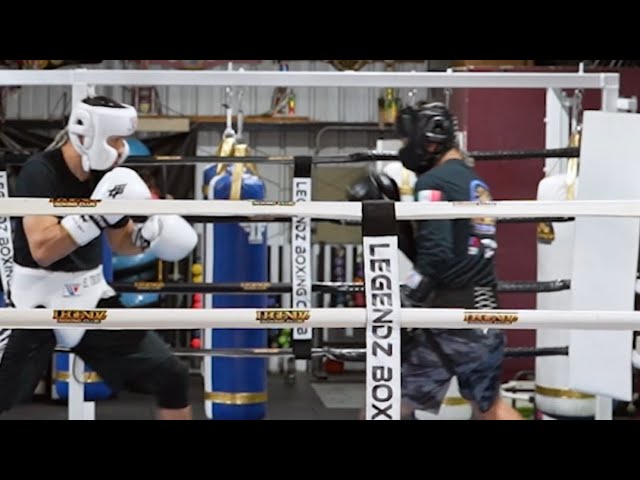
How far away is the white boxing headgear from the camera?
317 cm

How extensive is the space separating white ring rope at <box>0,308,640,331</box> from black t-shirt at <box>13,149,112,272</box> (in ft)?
3.97

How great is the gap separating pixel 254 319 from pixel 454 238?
1337 mm

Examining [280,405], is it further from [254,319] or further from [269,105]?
[254,319]

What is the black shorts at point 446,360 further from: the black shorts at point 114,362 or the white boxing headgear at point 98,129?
the white boxing headgear at point 98,129

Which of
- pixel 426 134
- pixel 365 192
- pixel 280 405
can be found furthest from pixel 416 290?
pixel 280 405

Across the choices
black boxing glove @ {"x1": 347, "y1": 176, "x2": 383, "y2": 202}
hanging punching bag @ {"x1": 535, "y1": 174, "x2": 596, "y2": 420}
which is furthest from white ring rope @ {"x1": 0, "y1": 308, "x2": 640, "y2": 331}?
hanging punching bag @ {"x1": 535, "y1": 174, "x2": 596, "y2": 420}

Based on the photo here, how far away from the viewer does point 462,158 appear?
3.40 metres

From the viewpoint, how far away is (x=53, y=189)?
313cm

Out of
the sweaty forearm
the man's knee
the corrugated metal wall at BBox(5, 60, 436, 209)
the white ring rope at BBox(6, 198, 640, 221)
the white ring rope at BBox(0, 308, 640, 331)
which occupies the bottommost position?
the man's knee

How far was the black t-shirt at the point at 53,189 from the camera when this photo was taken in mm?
3107

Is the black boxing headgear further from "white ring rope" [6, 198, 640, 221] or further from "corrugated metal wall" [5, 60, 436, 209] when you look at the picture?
"corrugated metal wall" [5, 60, 436, 209]

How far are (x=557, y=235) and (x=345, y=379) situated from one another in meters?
3.57
